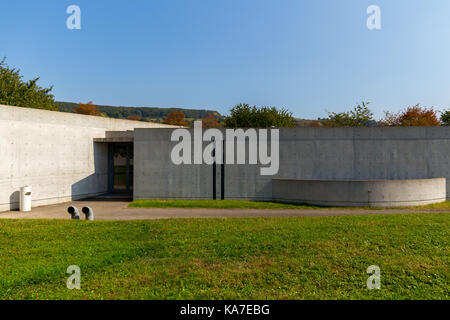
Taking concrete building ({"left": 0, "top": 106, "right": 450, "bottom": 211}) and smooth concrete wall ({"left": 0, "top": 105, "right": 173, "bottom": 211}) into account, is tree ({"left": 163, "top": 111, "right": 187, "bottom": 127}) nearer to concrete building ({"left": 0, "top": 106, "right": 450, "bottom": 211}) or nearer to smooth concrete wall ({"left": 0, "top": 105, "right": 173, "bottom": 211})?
smooth concrete wall ({"left": 0, "top": 105, "right": 173, "bottom": 211})

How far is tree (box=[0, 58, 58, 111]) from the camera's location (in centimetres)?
3259

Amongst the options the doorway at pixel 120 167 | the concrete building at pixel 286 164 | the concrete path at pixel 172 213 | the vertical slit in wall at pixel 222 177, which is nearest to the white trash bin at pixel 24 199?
the concrete path at pixel 172 213

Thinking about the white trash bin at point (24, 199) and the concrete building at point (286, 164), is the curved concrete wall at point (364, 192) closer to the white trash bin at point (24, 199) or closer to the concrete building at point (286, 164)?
the concrete building at point (286, 164)

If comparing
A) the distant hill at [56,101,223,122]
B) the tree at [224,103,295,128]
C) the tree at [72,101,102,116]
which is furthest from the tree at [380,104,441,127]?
the distant hill at [56,101,223,122]

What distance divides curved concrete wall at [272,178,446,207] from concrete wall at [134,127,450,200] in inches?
45.4

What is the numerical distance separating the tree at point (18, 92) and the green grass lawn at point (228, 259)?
Result: 1140 inches

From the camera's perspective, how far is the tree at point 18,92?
32.6 meters

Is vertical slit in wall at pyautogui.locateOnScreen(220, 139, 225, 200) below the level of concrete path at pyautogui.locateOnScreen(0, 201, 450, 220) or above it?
above

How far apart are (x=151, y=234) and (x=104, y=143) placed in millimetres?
13241

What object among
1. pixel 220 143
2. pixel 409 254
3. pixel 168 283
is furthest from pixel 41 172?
pixel 409 254

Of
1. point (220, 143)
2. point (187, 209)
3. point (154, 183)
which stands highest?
point (220, 143)

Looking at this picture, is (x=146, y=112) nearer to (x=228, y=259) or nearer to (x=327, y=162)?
(x=327, y=162)

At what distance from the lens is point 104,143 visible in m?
20.4
